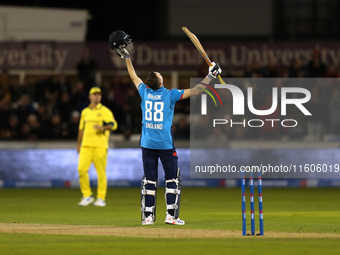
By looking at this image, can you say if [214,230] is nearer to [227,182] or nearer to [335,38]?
[227,182]

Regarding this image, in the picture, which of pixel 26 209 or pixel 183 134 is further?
pixel 183 134

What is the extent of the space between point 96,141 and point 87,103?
7750 millimetres

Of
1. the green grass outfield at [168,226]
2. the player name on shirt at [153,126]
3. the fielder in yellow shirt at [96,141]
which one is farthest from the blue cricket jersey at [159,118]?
the fielder in yellow shirt at [96,141]

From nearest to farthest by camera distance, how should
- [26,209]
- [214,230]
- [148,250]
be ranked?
[148,250], [214,230], [26,209]

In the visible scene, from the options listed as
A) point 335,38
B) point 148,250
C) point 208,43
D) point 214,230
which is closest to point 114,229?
point 214,230

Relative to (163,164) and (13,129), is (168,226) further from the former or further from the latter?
(13,129)

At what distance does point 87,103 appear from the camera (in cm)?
→ 2797

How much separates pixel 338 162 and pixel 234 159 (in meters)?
2.73

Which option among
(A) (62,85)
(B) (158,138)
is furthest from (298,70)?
(B) (158,138)

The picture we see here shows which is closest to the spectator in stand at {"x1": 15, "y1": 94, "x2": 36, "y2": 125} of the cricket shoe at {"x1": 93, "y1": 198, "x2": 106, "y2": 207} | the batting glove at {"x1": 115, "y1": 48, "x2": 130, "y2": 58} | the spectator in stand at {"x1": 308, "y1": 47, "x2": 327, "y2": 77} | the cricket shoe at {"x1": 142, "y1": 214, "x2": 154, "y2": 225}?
the cricket shoe at {"x1": 93, "y1": 198, "x2": 106, "y2": 207}

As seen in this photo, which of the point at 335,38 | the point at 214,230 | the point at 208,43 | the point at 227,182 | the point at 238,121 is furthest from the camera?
the point at 335,38

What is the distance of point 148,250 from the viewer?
483 inches

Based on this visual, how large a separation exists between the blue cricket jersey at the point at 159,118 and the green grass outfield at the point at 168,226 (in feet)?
4.35

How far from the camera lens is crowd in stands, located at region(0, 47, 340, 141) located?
2564cm
